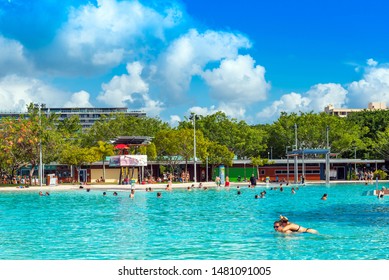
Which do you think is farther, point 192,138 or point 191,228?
point 192,138

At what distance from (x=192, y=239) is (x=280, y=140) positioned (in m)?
86.0

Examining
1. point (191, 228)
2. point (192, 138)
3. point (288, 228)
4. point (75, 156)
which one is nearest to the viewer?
point (288, 228)

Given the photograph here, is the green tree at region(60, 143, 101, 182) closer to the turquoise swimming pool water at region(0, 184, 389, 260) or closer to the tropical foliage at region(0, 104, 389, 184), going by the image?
the tropical foliage at region(0, 104, 389, 184)

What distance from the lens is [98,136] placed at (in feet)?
349

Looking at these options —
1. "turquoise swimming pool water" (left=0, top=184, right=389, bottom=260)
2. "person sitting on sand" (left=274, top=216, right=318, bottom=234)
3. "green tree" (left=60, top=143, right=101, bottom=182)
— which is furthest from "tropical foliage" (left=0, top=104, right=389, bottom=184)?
"person sitting on sand" (left=274, top=216, right=318, bottom=234)

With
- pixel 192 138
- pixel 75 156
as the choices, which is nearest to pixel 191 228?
pixel 75 156

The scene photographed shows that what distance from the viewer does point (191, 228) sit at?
32.1 meters

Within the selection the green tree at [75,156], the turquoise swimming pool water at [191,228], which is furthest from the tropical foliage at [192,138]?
the turquoise swimming pool water at [191,228]

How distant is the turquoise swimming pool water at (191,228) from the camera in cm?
2461

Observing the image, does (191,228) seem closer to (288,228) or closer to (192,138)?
(288,228)

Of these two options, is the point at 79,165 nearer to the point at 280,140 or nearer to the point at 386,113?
the point at 280,140

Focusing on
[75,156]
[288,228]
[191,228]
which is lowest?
[191,228]

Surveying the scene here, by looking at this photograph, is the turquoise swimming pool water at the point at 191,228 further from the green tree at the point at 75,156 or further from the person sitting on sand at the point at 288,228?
the green tree at the point at 75,156
